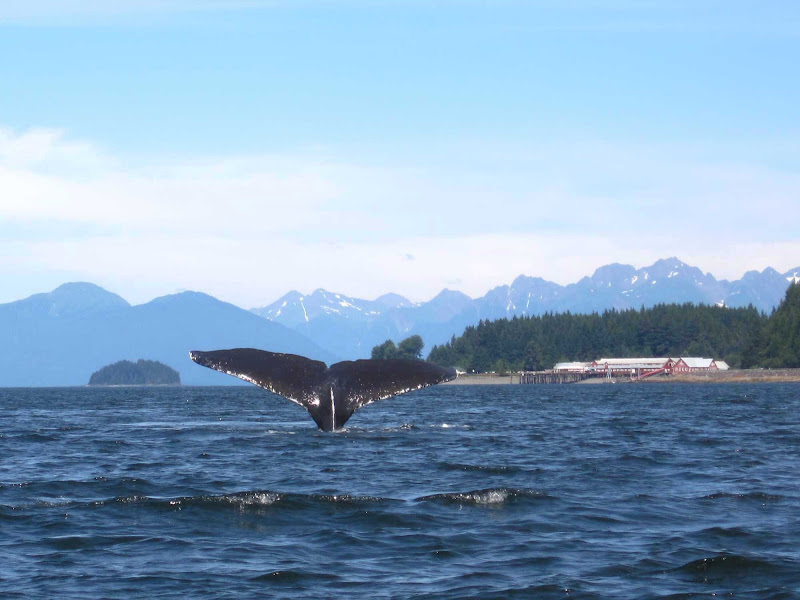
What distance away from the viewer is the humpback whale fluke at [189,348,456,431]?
67.7ft

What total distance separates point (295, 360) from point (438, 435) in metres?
7.66

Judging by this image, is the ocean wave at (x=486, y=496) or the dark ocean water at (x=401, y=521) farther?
the ocean wave at (x=486, y=496)

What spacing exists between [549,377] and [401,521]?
175m

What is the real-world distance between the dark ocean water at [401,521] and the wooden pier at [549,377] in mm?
156755

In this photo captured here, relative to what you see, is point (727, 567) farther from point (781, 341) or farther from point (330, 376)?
point (781, 341)

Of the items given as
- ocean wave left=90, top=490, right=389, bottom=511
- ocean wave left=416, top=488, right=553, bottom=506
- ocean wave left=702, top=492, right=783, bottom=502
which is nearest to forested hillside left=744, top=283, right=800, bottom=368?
ocean wave left=702, top=492, right=783, bottom=502

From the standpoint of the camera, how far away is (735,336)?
622 feet

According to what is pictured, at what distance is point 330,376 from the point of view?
2209cm

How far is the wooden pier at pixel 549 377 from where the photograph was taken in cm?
18012

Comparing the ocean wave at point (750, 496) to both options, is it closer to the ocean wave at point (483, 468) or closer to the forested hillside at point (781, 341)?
the ocean wave at point (483, 468)

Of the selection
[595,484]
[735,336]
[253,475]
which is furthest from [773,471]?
[735,336]

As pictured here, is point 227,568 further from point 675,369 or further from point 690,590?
point 675,369

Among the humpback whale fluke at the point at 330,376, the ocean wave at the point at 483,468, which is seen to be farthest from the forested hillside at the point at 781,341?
the ocean wave at the point at 483,468

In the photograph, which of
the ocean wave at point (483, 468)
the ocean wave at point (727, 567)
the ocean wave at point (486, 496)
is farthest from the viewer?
the ocean wave at point (483, 468)
